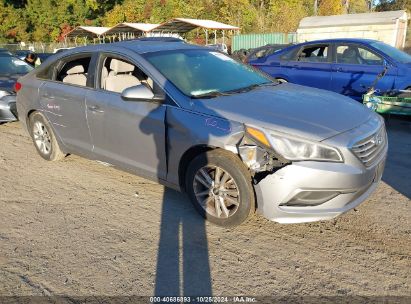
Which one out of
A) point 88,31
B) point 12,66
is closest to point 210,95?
point 12,66

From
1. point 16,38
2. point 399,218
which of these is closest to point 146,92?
point 399,218

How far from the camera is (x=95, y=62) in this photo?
177 inches

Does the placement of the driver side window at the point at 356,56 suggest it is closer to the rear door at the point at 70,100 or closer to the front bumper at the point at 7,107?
the rear door at the point at 70,100

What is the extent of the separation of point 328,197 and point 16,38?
60.1m

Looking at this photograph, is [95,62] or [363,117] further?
[95,62]

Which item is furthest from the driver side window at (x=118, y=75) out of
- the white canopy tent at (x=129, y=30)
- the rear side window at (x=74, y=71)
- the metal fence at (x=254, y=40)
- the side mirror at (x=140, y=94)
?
the white canopy tent at (x=129, y=30)

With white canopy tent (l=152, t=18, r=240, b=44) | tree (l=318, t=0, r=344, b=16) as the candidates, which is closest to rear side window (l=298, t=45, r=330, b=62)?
white canopy tent (l=152, t=18, r=240, b=44)

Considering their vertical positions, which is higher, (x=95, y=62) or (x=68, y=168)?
(x=95, y=62)

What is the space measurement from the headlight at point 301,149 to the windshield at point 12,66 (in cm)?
759

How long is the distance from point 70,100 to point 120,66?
2.56 ft

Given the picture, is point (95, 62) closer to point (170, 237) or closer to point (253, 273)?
point (170, 237)

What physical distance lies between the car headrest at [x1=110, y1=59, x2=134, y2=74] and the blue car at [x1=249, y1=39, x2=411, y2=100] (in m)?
5.00

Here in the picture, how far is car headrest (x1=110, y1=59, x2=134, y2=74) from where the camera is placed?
448 centimetres

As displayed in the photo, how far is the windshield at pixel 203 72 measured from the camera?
12.8 ft
